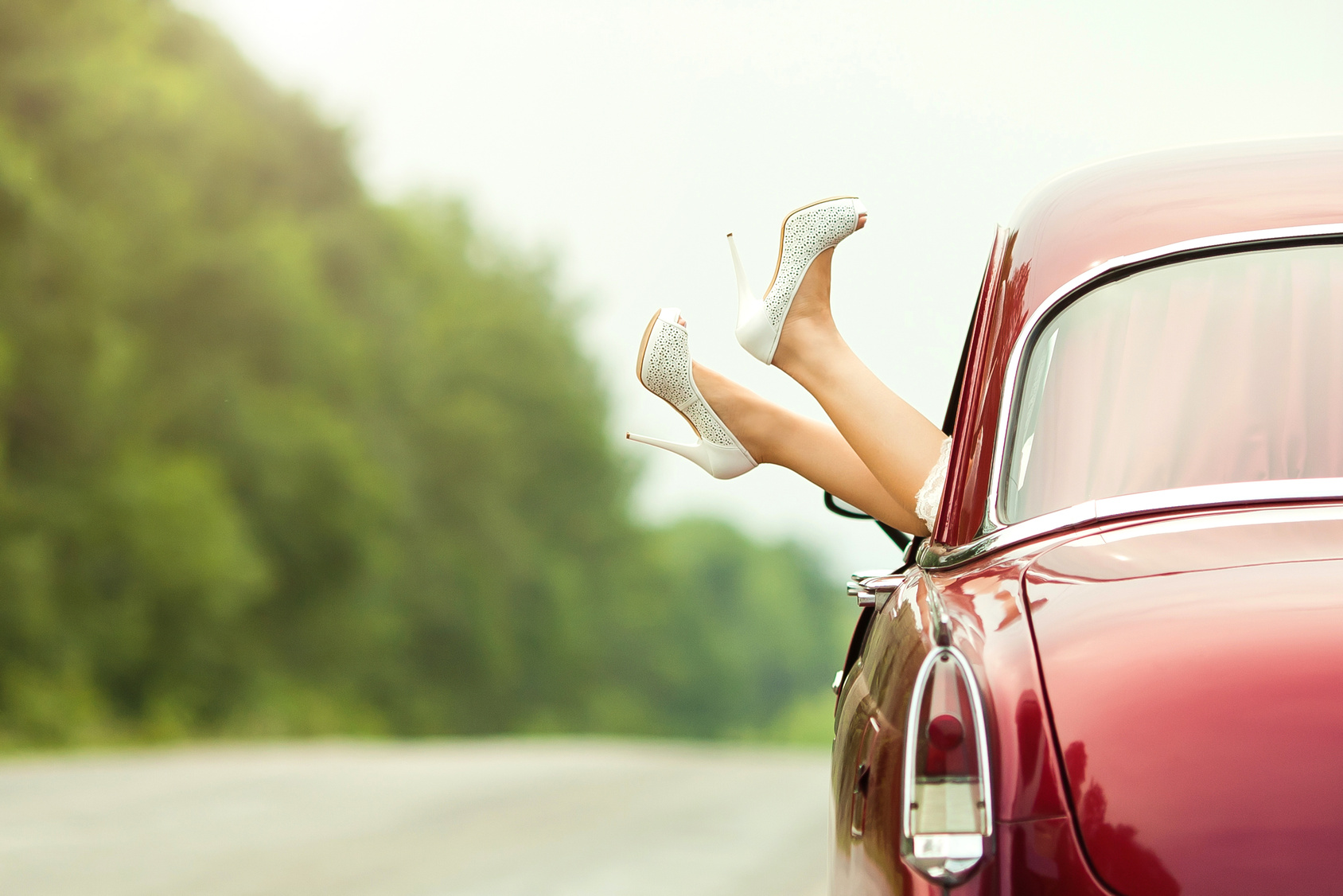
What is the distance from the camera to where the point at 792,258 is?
3533 mm

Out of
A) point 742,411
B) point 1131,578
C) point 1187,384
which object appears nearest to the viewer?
point 1131,578

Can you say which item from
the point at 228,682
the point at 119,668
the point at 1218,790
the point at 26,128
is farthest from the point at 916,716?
the point at 228,682

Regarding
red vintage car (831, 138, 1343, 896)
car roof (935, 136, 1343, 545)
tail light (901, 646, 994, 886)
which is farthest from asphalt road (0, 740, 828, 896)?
tail light (901, 646, 994, 886)

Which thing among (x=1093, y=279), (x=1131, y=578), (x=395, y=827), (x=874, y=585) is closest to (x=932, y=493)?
(x=874, y=585)

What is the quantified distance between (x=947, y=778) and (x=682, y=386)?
208cm

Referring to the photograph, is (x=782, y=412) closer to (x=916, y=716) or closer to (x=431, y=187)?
(x=916, y=716)

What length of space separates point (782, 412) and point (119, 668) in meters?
23.4

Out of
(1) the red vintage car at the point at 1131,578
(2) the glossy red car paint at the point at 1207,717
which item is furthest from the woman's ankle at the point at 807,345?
(2) the glossy red car paint at the point at 1207,717

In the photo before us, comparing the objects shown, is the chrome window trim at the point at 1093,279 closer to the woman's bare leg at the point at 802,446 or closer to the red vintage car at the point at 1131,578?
the red vintage car at the point at 1131,578

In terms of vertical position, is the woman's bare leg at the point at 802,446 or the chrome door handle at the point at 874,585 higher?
the woman's bare leg at the point at 802,446

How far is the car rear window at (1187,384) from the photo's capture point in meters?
2.18

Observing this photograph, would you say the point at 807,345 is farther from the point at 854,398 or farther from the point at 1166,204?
the point at 1166,204

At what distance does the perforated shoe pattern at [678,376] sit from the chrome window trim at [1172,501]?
1.61 metres

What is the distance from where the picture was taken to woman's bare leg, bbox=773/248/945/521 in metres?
2.91
